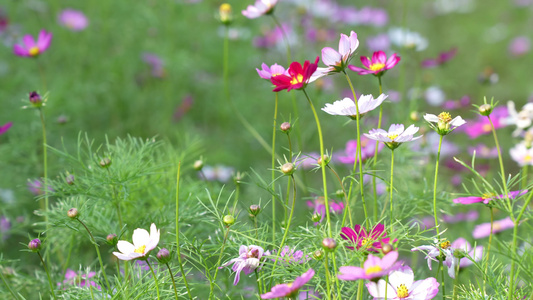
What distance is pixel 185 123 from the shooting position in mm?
1920

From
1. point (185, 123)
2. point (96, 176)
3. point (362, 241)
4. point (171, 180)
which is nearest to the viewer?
point (362, 241)

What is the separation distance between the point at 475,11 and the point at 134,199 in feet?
13.1

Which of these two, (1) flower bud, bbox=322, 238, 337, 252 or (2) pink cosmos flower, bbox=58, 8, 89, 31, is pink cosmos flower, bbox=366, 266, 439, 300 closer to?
(1) flower bud, bbox=322, 238, 337, 252

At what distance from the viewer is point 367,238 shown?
1.94 ft

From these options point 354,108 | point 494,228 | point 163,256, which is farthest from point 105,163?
point 494,228

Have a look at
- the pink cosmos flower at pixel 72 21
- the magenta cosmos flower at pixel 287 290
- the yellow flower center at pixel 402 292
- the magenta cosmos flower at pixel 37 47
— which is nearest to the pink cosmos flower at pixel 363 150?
the yellow flower center at pixel 402 292

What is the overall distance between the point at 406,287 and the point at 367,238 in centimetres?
9

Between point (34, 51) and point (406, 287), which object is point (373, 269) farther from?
point (34, 51)

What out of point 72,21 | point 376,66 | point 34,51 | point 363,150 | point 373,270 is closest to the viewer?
point 373,270

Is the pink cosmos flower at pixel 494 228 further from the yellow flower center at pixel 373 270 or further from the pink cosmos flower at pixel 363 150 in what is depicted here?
the yellow flower center at pixel 373 270

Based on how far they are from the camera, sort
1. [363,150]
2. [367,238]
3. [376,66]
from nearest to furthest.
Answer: [367,238] < [376,66] < [363,150]

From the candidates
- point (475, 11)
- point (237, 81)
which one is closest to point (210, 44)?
point (237, 81)

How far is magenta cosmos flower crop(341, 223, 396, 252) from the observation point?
581mm

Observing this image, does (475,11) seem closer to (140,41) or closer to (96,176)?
(140,41)
